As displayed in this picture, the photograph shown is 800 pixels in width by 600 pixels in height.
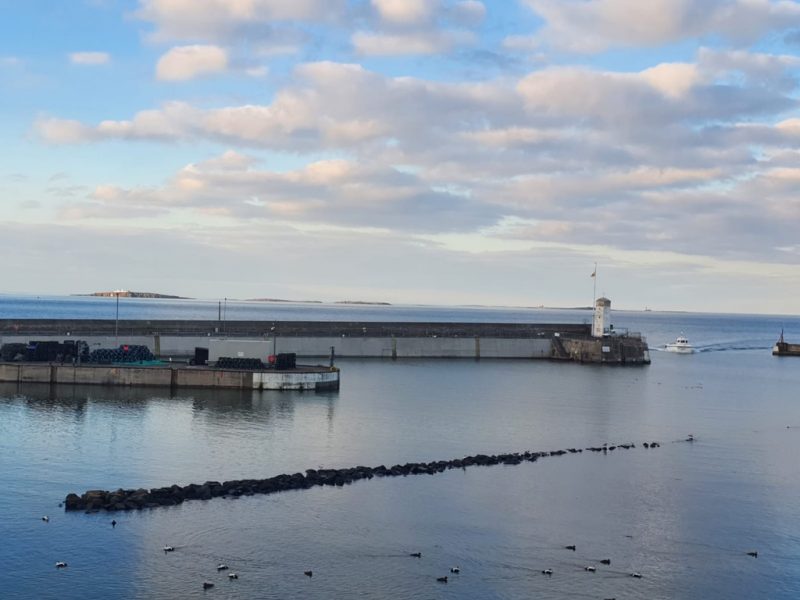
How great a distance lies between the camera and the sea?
27.2m

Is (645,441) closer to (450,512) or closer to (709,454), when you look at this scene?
(709,454)

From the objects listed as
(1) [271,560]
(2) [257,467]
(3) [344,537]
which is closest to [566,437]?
(2) [257,467]

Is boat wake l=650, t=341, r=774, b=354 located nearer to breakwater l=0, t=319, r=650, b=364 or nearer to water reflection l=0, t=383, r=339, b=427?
breakwater l=0, t=319, r=650, b=364

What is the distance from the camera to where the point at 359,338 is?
340 feet

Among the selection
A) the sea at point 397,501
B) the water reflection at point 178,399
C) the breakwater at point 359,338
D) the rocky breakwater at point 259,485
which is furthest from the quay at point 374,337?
the rocky breakwater at point 259,485

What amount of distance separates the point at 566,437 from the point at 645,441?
4.53 m

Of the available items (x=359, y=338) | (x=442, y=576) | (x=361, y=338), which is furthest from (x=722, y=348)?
(x=442, y=576)

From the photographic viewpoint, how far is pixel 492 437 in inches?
2051

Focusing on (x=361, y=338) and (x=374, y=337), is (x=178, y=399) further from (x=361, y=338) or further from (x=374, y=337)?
(x=374, y=337)

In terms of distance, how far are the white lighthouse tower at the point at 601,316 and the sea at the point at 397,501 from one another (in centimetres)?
4119

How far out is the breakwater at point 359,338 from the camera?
3561 inches

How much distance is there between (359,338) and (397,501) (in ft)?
223

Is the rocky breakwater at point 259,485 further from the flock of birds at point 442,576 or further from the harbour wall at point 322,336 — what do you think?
the harbour wall at point 322,336

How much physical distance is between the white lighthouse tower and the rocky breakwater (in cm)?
6624
